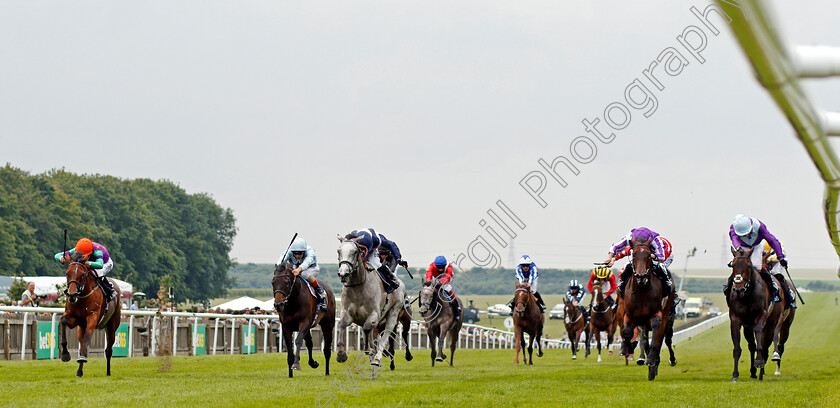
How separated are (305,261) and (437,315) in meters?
6.13

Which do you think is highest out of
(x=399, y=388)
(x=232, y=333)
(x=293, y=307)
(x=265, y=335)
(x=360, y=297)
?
(x=360, y=297)

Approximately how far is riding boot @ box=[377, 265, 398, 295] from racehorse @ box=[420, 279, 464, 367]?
13.8ft

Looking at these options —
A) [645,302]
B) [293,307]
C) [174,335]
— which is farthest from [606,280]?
[293,307]

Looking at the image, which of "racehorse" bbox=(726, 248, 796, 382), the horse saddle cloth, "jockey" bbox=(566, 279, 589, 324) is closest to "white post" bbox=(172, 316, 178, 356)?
the horse saddle cloth

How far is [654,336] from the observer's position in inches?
546

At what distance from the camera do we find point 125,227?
250 ft

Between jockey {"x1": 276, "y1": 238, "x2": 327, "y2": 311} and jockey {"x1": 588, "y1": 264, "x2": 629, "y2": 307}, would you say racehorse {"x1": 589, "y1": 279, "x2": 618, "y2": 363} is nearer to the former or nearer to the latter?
jockey {"x1": 588, "y1": 264, "x2": 629, "y2": 307}

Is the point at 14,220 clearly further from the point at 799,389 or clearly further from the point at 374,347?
the point at 799,389

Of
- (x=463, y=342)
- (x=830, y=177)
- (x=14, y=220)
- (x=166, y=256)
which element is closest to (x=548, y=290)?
(x=166, y=256)

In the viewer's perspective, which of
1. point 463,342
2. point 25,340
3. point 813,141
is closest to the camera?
point 813,141

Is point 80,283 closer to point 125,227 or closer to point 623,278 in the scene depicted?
point 623,278

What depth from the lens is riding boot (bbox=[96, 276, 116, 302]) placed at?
46.2 ft

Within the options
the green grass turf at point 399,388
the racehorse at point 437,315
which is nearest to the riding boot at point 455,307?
the racehorse at point 437,315

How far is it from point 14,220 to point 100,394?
5764 cm
